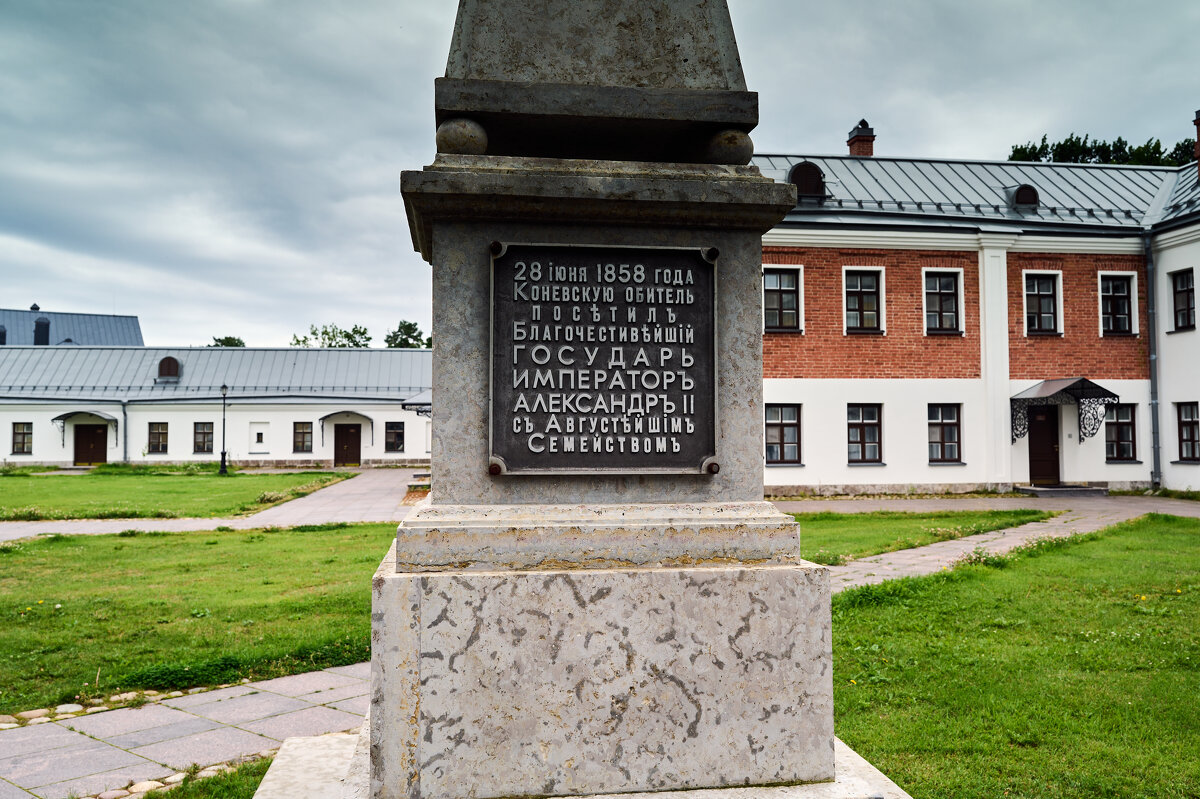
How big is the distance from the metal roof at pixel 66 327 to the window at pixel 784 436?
4668cm

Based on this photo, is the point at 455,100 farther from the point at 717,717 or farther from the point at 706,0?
the point at 717,717

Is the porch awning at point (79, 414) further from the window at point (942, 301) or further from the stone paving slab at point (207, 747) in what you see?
the stone paving slab at point (207, 747)

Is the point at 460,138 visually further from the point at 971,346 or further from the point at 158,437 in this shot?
the point at 158,437

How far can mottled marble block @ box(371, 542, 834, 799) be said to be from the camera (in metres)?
2.50

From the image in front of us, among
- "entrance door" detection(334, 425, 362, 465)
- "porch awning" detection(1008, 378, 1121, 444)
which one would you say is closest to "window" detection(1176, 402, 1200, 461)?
"porch awning" detection(1008, 378, 1121, 444)

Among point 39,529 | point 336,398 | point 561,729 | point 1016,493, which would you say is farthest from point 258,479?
point 561,729

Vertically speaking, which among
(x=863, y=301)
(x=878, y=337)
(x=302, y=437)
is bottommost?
(x=302, y=437)

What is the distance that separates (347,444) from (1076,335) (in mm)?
29059

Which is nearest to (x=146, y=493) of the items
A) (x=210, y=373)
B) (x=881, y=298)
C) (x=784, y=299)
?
(x=784, y=299)

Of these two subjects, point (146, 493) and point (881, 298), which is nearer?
point (881, 298)

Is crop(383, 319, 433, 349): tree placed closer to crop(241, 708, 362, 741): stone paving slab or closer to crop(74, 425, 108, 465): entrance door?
crop(74, 425, 108, 465): entrance door

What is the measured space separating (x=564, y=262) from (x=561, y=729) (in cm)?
148

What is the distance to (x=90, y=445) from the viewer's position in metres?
37.6

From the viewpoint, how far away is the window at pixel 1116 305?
2119 cm
